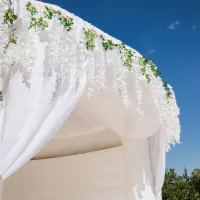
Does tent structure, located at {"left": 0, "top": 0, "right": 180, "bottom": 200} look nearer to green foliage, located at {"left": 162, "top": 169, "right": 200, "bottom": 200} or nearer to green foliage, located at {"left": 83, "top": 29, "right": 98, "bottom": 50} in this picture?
green foliage, located at {"left": 83, "top": 29, "right": 98, "bottom": 50}

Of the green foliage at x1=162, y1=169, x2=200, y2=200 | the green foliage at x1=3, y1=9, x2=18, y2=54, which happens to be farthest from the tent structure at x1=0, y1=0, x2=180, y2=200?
the green foliage at x1=162, y1=169, x2=200, y2=200

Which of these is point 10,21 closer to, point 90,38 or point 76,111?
point 90,38

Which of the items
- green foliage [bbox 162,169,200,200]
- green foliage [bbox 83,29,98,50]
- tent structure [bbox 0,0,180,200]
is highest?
green foliage [bbox 162,169,200,200]

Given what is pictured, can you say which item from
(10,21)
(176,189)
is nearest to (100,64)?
(10,21)

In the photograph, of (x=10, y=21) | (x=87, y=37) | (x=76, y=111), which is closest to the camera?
(x=10, y=21)

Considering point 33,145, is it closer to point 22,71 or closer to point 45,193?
point 22,71

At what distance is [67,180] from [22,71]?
9.98ft

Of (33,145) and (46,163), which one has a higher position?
(46,163)

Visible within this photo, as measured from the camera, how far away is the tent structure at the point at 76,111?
7.15 feet

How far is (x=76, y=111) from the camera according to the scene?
3.71m

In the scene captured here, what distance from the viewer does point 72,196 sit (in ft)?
15.8

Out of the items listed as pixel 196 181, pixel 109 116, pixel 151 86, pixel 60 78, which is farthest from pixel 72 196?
pixel 196 181

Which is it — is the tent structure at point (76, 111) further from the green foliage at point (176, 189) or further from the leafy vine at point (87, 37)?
the green foliage at point (176, 189)

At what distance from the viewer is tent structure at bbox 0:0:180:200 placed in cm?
218
